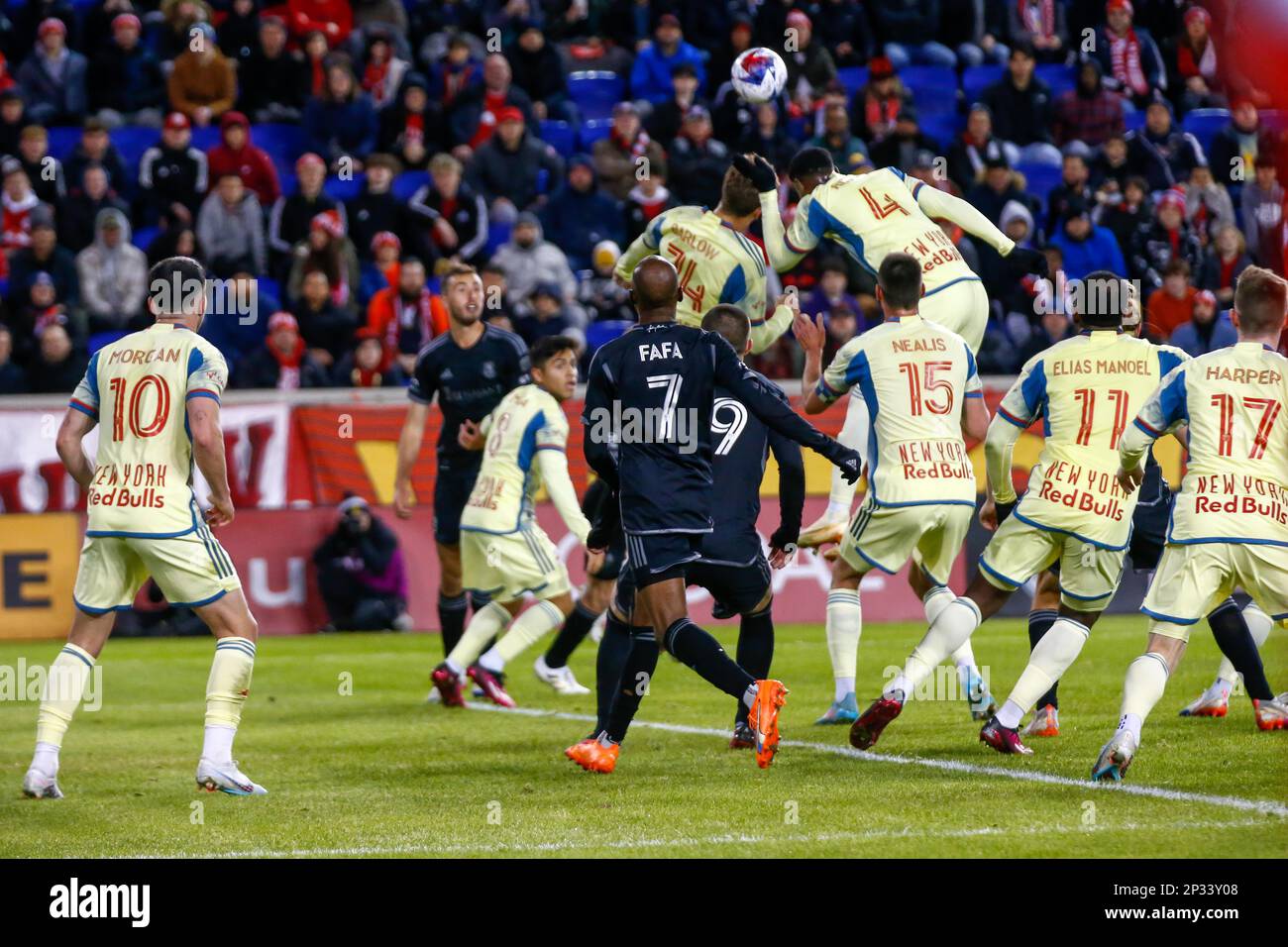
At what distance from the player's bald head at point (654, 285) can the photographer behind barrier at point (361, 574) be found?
898 cm

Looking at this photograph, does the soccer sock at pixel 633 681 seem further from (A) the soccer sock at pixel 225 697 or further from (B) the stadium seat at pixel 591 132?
(B) the stadium seat at pixel 591 132

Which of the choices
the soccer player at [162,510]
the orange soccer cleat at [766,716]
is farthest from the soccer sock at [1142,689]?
the soccer player at [162,510]

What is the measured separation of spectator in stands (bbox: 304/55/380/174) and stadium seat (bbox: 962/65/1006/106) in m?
7.46

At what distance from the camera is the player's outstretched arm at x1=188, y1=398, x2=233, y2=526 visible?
8.07 metres

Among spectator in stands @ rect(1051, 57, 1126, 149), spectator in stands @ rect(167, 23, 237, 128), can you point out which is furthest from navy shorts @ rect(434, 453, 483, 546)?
spectator in stands @ rect(1051, 57, 1126, 149)

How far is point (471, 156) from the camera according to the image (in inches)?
831

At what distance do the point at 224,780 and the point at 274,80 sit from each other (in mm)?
15449

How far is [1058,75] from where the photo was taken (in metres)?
23.4

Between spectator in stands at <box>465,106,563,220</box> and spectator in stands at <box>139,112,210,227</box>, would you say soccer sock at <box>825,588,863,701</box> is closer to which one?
spectator in stands at <box>465,106,563,220</box>

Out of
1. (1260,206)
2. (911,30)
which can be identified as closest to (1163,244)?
(1260,206)

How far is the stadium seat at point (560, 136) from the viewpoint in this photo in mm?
22422

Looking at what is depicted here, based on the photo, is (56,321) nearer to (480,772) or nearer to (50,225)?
(50,225)

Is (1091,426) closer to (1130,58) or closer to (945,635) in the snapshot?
(945,635)

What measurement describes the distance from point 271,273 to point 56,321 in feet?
8.69
